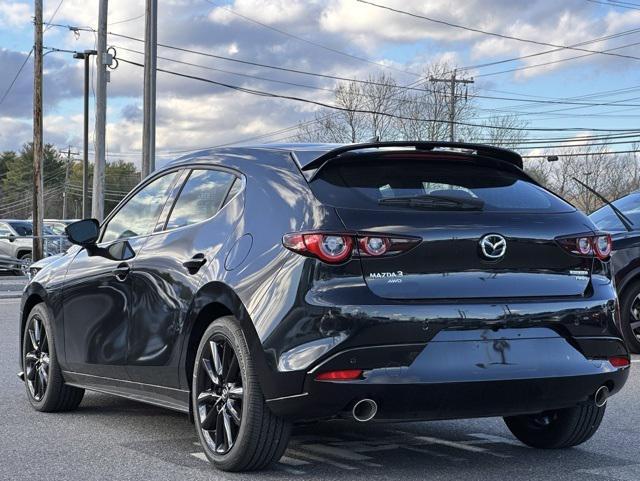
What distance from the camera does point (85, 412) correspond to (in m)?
7.14

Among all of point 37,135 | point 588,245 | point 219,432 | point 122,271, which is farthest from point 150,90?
point 588,245

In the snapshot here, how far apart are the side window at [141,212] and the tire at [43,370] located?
0.91 m

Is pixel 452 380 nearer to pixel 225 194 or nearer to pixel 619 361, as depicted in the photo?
pixel 619 361

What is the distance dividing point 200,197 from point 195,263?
1.69ft

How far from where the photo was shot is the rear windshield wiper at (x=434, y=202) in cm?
488

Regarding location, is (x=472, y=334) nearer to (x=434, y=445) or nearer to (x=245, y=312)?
(x=245, y=312)

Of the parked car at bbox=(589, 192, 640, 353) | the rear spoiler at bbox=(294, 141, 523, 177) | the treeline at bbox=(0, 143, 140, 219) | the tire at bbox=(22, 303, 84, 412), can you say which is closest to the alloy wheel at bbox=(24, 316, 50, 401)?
the tire at bbox=(22, 303, 84, 412)

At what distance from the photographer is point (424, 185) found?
16.5 ft

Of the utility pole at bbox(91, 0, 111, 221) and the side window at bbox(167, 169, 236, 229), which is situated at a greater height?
the utility pole at bbox(91, 0, 111, 221)

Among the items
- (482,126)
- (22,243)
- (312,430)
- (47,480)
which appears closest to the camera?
(47,480)

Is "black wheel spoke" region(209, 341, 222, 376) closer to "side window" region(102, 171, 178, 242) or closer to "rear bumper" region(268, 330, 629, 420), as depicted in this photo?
"rear bumper" region(268, 330, 629, 420)

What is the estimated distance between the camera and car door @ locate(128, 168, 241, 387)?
212 inches

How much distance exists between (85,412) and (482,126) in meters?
59.7

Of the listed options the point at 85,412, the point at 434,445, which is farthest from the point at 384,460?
the point at 85,412
